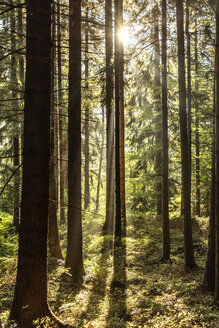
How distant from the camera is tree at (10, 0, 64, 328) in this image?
15.8 feet

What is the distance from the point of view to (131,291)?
A: 26.8ft

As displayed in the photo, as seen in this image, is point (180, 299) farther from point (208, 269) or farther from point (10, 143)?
point (10, 143)

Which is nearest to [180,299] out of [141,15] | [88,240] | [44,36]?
[44,36]

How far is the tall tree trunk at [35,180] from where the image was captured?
4.81 m

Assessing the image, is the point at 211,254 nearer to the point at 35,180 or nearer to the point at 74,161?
the point at 74,161

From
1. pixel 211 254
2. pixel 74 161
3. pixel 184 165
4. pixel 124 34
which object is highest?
pixel 124 34

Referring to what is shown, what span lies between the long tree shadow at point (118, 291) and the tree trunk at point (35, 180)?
2.05 metres

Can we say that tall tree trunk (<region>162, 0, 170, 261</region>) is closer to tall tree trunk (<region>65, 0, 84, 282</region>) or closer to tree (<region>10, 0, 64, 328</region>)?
tall tree trunk (<region>65, 0, 84, 282</region>)

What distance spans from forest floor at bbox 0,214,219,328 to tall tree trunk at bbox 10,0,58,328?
1.97ft

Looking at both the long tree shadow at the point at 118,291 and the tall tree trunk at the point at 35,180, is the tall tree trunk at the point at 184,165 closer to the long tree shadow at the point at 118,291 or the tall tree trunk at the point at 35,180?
the long tree shadow at the point at 118,291

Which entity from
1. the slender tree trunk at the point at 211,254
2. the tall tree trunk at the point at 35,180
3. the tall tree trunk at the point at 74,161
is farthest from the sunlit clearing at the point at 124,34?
the tall tree trunk at the point at 35,180

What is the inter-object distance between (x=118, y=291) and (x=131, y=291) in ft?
1.26

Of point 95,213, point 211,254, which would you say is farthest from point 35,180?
point 211,254

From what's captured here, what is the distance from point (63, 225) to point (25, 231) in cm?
1565
